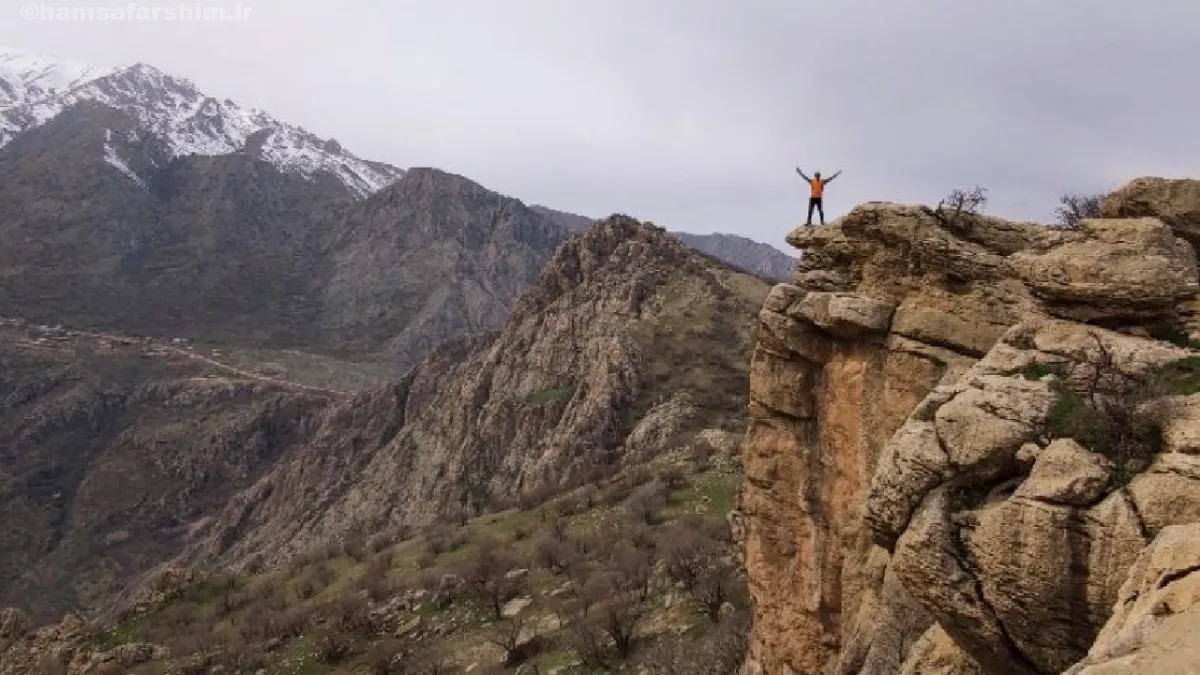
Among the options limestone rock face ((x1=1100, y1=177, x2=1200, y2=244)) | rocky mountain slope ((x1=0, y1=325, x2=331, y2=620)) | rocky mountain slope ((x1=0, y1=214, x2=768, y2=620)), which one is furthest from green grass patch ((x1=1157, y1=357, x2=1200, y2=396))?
rocky mountain slope ((x1=0, y1=325, x2=331, y2=620))

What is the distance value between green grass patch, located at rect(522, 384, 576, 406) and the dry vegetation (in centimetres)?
1912

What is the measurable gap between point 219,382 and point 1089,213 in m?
187

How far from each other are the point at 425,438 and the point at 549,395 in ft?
61.5

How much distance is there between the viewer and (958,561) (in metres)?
11.0

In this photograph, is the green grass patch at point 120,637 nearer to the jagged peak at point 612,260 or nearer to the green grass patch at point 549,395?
the green grass patch at point 549,395

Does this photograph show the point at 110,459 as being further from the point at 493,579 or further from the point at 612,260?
the point at 493,579

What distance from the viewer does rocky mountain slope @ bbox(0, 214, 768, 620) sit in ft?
252

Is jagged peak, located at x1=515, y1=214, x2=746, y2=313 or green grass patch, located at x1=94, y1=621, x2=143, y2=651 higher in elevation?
jagged peak, located at x1=515, y1=214, x2=746, y2=313

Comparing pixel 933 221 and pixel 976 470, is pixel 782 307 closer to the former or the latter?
pixel 933 221

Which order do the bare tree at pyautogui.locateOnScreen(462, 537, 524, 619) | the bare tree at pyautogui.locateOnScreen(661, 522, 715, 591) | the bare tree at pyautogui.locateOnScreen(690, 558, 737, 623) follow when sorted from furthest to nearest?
1. the bare tree at pyautogui.locateOnScreen(462, 537, 524, 619)
2. the bare tree at pyautogui.locateOnScreen(661, 522, 715, 591)
3. the bare tree at pyautogui.locateOnScreen(690, 558, 737, 623)

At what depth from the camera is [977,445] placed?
A: 37.9ft

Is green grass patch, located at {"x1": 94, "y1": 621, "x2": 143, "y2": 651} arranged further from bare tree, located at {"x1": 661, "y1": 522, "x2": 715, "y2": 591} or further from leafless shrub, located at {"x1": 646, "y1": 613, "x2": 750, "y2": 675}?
leafless shrub, located at {"x1": 646, "y1": 613, "x2": 750, "y2": 675}

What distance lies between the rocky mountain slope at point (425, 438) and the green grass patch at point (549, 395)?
0.70 feet

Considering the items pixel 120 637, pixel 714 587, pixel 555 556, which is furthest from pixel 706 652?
pixel 120 637
